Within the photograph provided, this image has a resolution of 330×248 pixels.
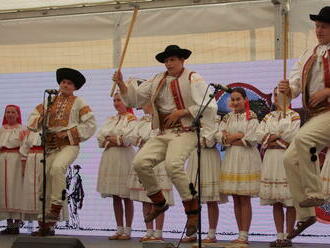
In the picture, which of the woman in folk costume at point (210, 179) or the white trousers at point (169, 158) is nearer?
the white trousers at point (169, 158)

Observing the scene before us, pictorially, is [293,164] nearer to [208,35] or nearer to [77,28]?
[208,35]

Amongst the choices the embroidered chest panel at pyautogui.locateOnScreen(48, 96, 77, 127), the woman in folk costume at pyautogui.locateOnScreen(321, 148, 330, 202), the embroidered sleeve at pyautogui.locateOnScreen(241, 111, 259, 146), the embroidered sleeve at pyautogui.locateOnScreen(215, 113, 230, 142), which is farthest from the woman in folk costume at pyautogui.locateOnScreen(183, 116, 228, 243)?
the embroidered chest panel at pyautogui.locateOnScreen(48, 96, 77, 127)

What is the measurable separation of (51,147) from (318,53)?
3517 mm

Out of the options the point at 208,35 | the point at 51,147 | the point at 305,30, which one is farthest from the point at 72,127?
the point at 305,30

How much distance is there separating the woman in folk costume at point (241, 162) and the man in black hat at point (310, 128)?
1775 mm

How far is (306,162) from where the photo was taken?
5.77m

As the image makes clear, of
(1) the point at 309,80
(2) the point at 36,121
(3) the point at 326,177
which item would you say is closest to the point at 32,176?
(2) the point at 36,121

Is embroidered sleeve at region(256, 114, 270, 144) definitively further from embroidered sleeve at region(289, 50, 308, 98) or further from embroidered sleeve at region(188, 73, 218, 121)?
embroidered sleeve at region(289, 50, 308, 98)

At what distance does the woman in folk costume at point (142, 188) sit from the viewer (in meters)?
8.38

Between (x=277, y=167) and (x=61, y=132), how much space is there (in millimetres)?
2518

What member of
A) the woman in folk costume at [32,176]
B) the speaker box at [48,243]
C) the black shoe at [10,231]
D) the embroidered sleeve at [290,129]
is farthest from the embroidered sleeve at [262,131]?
the black shoe at [10,231]

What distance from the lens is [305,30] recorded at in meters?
8.43

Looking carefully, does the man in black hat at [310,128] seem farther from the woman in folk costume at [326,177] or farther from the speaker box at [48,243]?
the speaker box at [48,243]

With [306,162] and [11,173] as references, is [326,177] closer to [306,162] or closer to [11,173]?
[306,162]
